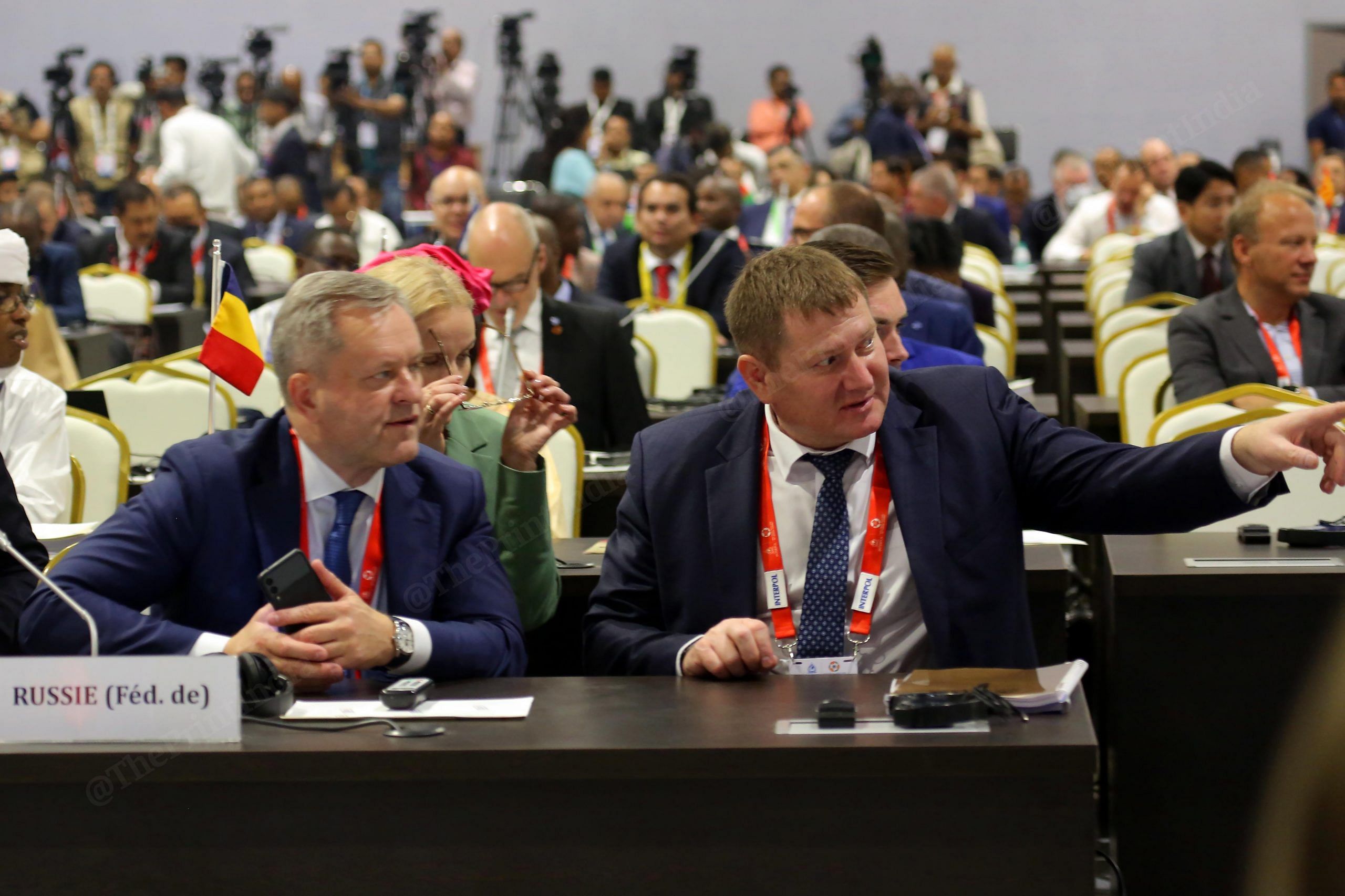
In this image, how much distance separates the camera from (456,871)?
185 cm

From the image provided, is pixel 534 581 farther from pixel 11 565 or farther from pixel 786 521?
pixel 11 565

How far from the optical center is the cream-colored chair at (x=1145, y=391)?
462 cm

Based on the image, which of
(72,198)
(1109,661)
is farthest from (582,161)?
(1109,661)

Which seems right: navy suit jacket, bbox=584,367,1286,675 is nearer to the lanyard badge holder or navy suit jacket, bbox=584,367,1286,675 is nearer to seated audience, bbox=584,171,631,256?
the lanyard badge holder

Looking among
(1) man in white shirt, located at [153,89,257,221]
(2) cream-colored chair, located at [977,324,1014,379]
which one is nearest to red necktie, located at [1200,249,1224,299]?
(2) cream-colored chair, located at [977,324,1014,379]

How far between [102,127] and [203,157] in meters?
2.84

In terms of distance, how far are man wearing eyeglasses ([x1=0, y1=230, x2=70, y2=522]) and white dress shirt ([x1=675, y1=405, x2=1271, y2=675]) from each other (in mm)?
2059

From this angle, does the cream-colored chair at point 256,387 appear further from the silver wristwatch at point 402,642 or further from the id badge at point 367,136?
the id badge at point 367,136

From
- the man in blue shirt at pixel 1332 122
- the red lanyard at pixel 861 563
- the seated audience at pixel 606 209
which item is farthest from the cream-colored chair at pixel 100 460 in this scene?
the man in blue shirt at pixel 1332 122

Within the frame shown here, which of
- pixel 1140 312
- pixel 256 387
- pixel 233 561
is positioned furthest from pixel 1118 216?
pixel 233 561

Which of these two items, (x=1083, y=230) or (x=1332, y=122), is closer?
(x=1083, y=230)

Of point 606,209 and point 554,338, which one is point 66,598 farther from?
point 606,209

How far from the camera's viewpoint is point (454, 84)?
616 inches

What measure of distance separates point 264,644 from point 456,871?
46 centimetres
